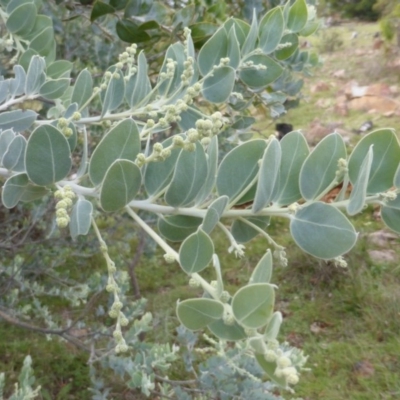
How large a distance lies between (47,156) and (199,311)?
23cm

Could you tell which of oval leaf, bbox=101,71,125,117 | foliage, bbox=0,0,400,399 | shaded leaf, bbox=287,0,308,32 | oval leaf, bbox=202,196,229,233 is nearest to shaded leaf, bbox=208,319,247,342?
foliage, bbox=0,0,400,399

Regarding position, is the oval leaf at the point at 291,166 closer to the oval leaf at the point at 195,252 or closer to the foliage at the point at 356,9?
the oval leaf at the point at 195,252

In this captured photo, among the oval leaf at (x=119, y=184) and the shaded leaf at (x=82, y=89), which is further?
the shaded leaf at (x=82, y=89)

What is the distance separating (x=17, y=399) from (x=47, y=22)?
0.83 m

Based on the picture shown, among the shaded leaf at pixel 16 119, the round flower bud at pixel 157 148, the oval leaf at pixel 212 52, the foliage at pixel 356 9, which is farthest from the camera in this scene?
the foliage at pixel 356 9

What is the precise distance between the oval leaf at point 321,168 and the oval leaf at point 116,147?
177 mm

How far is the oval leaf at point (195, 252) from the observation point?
18.2 inches

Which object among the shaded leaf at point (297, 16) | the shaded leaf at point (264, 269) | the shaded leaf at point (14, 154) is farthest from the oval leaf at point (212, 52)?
the shaded leaf at point (264, 269)

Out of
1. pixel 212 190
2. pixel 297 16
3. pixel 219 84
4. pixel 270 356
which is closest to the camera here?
pixel 270 356

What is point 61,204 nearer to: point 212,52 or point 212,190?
point 212,190

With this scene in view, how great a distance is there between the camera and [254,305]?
41 centimetres

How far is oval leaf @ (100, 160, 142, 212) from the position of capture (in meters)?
0.48

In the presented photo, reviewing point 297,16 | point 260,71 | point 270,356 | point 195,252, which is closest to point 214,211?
point 195,252

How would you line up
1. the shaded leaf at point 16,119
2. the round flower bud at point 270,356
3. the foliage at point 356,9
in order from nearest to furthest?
the round flower bud at point 270,356, the shaded leaf at point 16,119, the foliage at point 356,9
